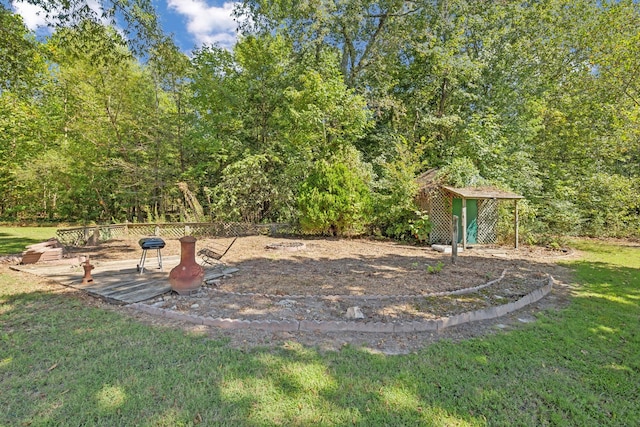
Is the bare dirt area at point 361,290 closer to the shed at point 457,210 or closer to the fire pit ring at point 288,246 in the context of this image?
the fire pit ring at point 288,246

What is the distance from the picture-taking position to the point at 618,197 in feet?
40.0

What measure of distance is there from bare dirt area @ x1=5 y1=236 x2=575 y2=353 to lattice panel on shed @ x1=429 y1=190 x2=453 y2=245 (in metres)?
1.75

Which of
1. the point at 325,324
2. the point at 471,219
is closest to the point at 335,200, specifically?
the point at 471,219

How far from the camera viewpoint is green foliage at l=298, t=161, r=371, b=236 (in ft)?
37.3

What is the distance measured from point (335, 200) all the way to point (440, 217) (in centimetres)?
381

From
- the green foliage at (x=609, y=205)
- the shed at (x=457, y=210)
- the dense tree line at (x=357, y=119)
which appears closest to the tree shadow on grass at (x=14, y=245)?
the dense tree line at (x=357, y=119)

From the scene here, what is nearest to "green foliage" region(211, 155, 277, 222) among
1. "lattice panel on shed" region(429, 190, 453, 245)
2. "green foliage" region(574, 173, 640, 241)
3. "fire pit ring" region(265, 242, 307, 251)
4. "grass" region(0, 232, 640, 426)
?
"fire pit ring" region(265, 242, 307, 251)

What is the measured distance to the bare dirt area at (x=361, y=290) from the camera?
142 inches

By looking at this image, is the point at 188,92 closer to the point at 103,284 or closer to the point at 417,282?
the point at 103,284

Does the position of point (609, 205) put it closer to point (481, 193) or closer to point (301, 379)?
point (481, 193)

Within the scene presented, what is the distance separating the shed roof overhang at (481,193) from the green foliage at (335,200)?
3.02 m

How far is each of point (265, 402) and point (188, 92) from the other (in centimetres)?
1496

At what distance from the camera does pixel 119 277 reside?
5809 millimetres

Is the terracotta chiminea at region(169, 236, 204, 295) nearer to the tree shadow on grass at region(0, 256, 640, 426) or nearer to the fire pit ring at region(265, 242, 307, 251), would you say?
the tree shadow on grass at region(0, 256, 640, 426)
